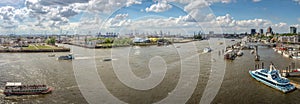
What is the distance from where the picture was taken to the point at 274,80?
25.0ft

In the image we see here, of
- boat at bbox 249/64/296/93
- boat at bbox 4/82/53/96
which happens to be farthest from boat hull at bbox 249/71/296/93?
boat at bbox 4/82/53/96

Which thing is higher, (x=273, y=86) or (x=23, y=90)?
(x=23, y=90)

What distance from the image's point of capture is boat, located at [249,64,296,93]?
7.22 metres

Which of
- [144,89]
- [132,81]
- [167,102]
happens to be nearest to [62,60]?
[132,81]

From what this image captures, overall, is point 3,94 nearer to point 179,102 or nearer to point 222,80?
point 179,102

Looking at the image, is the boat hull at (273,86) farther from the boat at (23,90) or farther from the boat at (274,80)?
the boat at (23,90)

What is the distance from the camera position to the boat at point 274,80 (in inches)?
284

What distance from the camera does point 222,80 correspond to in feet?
28.4

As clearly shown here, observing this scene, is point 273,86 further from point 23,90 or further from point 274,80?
point 23,90

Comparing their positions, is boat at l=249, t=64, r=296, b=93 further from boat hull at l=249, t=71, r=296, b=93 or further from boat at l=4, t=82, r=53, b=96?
boat at l=4, t=82, r=53, b=96

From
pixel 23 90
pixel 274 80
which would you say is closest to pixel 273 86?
pixel 274 80

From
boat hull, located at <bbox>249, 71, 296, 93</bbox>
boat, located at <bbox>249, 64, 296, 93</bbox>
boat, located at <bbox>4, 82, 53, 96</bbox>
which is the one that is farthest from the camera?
boat, located at <bbox>249, 64, 296, 93</bbox>

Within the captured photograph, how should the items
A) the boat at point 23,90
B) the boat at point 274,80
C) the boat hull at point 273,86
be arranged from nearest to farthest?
1. the boat at point 23,90
2. the boat hull at point 273,86
3. the boat at point 274,80

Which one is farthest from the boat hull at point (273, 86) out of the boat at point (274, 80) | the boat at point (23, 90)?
the boat at point (23, 90)
